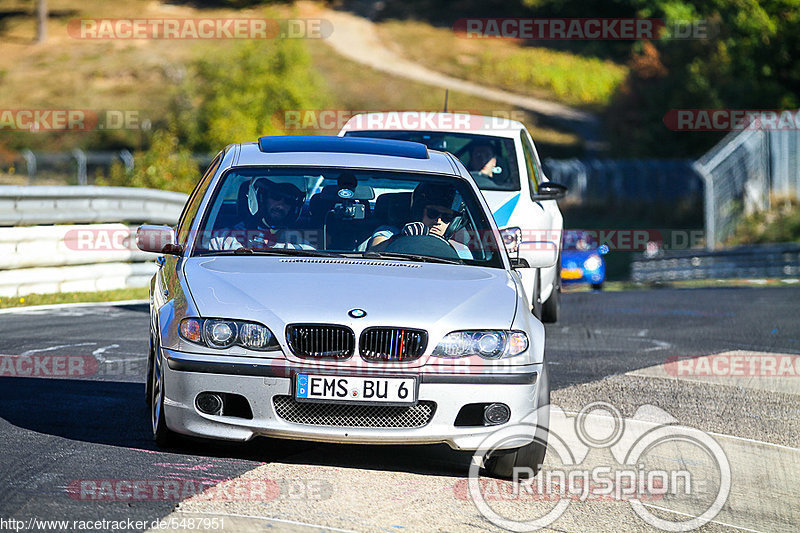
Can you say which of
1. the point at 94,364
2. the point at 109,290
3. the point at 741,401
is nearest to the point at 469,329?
the point at 741,401

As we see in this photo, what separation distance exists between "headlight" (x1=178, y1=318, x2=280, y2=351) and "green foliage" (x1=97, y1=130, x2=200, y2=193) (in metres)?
17.1

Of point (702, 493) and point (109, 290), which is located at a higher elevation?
point (109, 290)

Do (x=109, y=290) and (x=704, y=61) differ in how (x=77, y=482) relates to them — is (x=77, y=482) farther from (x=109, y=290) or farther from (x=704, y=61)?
(x=704, y=61)

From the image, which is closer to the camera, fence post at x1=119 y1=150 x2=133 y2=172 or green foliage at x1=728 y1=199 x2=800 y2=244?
fence post at x1=119 y1=150 x2=133 y2=172

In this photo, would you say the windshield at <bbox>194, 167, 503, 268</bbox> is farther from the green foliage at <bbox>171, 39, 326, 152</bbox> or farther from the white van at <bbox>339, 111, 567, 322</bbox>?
the green foliage at <bbox>171, 39, 326, 152</bbox>

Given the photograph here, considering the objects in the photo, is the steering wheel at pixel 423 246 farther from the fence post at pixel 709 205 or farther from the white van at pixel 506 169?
the fence post at pixel 709 205

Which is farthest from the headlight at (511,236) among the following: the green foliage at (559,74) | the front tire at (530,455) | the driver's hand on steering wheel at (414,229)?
the green foliage at (559,74)

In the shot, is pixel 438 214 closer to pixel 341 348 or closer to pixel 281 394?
pixel 341 348

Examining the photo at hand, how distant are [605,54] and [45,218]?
69.8 meters

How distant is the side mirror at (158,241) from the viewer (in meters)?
6.69

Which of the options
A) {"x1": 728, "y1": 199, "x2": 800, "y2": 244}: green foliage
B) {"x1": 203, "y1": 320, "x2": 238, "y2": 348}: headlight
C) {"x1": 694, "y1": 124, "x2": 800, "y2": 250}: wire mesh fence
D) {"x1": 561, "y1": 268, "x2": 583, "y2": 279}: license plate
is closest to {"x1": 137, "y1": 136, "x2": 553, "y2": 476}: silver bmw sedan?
{"x1": 203, "y1": 320, "x2": 238, "y2": 348}: headlight

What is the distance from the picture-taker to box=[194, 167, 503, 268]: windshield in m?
6.75

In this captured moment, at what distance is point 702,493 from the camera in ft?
20.3

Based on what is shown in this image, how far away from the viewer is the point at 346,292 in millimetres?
5906
